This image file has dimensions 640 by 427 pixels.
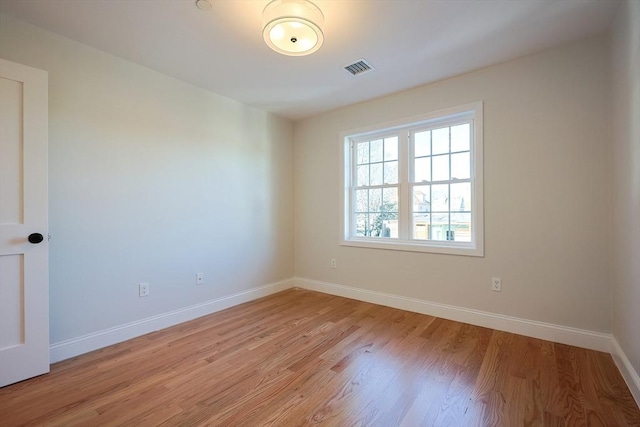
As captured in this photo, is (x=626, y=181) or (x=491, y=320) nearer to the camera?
(x=626, y=181)

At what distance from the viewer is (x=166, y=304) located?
284 cm

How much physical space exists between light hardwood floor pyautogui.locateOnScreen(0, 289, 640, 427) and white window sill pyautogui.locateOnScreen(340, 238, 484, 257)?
745 mm

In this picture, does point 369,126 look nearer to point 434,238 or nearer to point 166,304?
point 434,238

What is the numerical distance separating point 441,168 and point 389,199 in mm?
706

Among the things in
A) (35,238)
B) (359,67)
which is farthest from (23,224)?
(359,67)

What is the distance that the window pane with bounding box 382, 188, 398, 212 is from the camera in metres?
3.47

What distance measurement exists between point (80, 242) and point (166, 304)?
37.8 inches

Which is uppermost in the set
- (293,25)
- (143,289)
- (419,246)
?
(293,25)

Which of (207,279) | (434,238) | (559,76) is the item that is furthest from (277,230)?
(559,76)

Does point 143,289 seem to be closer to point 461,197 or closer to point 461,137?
point 461,197

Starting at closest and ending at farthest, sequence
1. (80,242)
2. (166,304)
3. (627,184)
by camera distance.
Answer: (627,184)
(80,242)
(166,304)

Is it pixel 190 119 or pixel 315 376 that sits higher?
pixel 190 119

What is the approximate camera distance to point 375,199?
3.69 meters

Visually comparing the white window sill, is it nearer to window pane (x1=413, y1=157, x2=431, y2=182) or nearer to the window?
the window
